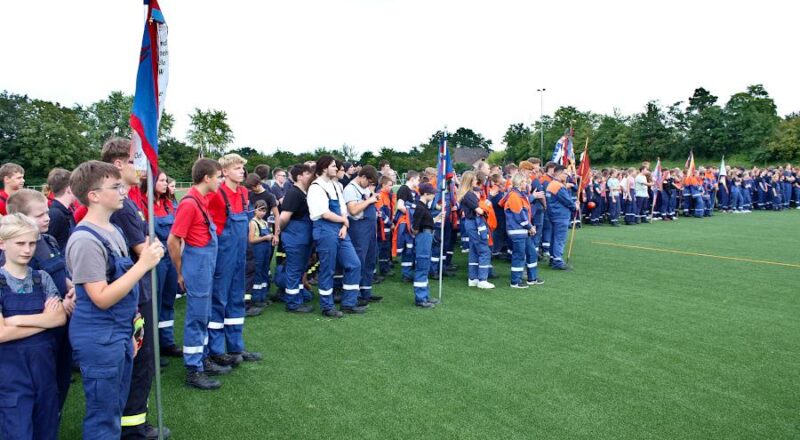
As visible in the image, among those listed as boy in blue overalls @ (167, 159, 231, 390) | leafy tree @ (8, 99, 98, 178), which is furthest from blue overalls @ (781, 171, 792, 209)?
leafy tree @ (8, 99, 98, 178)

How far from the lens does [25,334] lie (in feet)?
9.75

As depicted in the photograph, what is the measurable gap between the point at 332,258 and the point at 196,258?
2701 mm

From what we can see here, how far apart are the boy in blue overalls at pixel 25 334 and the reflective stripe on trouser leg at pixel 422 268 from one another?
17.0 ft

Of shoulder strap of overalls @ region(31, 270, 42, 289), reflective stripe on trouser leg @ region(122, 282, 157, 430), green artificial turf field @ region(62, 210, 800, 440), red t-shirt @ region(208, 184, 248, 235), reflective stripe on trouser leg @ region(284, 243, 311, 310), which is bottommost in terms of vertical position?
green artificial turf field @ region(62, 210, 800, 440)

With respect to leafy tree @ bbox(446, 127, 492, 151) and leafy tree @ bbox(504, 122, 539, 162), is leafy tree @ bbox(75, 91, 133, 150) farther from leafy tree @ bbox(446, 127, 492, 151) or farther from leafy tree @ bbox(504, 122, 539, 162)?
leafy tree @ bbox(446, 127, 492, 151)

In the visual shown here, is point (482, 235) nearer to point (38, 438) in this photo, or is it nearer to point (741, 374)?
point (741, 374)

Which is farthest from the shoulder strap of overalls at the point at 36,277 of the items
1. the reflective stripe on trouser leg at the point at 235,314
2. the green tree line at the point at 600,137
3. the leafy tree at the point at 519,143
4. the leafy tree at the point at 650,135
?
the leafy tree at the point at 519,143

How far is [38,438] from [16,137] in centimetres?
5717

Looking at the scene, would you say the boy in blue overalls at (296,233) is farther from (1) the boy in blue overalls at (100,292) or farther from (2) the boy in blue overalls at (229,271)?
(1) the boy in blue overalls at (100,292)

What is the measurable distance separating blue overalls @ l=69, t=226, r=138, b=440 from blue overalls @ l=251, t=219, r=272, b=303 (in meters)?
4.58

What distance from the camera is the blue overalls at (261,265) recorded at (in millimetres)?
7801

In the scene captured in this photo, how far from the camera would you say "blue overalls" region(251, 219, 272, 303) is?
7801 mm

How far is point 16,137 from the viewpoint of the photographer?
158ft

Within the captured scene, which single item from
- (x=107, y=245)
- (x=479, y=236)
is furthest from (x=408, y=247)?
(x=107, y=245)
